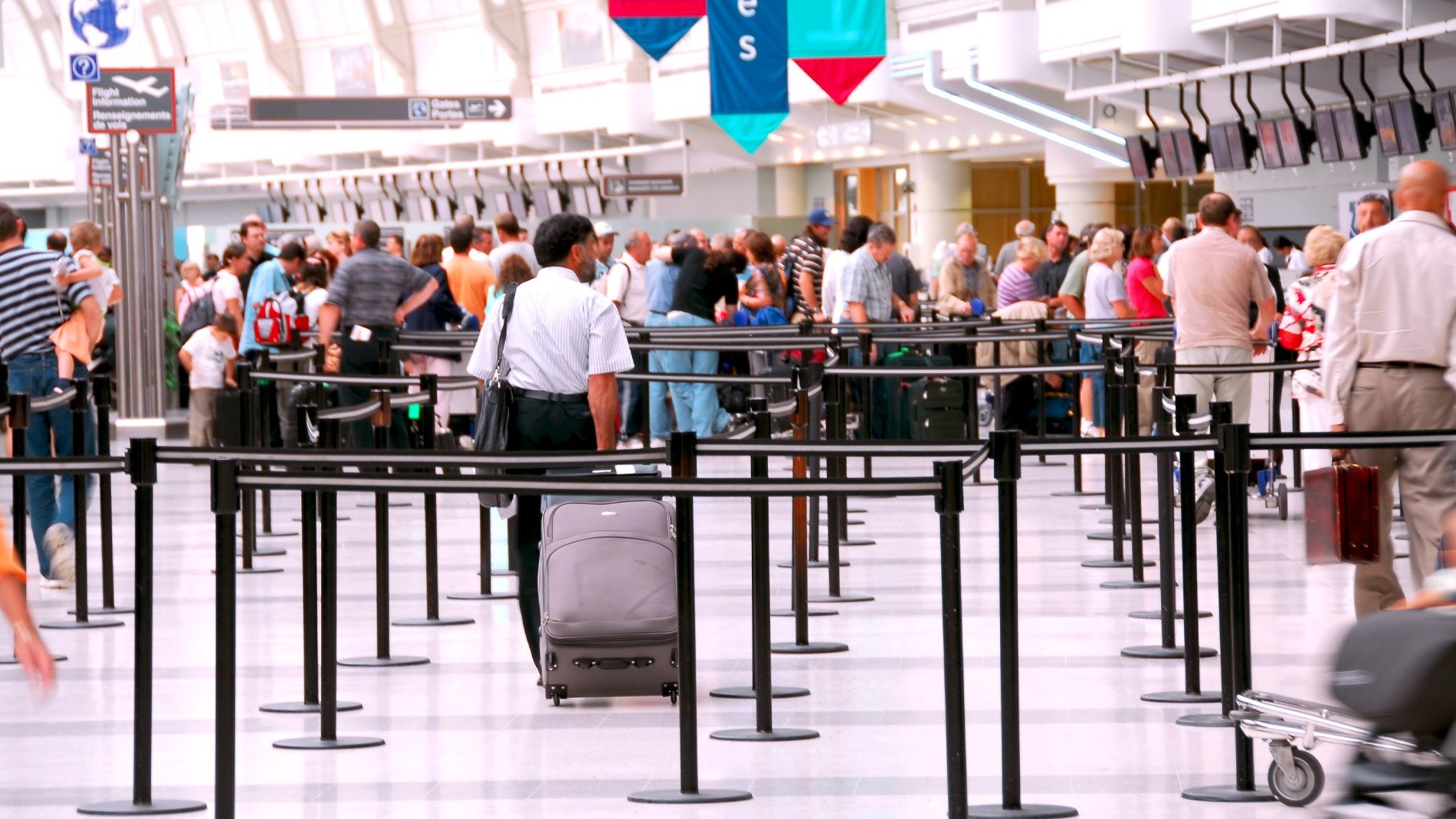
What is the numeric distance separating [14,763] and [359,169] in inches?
1595

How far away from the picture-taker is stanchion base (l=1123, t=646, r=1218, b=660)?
24.7 ft

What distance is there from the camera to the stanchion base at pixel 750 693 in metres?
6.89

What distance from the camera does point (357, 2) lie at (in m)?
43.8

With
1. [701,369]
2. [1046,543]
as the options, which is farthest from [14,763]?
[701,369]

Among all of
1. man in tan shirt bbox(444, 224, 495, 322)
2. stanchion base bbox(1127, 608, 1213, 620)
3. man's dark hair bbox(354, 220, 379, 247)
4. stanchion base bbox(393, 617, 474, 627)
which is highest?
man's dark hair bbox(354, 220, 379, 247)

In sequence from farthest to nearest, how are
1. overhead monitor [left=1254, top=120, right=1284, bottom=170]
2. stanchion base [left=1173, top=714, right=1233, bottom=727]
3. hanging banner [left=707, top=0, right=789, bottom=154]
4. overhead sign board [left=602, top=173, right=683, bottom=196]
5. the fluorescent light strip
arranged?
overhead sign board [left=602, top=173, right=683, bottom=196] → the fluorescent light strip → overhead monitor [left=1254, top=120, right=1284, bottom=170] → hanging banner [left=707, top=0, right=789, bottom=154] → stanchion base [left=1173, top=714, right=1233, bottom=727]

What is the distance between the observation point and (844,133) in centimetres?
3047

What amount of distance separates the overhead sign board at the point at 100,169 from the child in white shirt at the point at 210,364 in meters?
12.1

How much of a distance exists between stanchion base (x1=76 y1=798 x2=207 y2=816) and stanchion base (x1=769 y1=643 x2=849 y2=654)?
2.77 m

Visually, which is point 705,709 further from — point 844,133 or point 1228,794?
point 844,133

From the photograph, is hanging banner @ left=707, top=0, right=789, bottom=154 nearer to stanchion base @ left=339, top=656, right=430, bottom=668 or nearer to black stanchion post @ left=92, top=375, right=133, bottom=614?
black stanchion post @ left=92, top=375, right=133, bottom=614

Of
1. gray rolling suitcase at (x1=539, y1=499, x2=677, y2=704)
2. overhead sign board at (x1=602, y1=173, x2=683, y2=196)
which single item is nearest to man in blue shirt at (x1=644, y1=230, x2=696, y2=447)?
gray rolling suitcase at (x1=539, y1=499, x2=677, y2=704)

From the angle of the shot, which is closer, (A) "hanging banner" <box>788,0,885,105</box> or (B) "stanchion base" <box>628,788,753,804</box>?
(B) "stanchion base" <box>628,788,753,804</box>

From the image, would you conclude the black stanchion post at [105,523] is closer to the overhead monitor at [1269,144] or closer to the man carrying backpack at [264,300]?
the man carrying backpack at [264,300]
